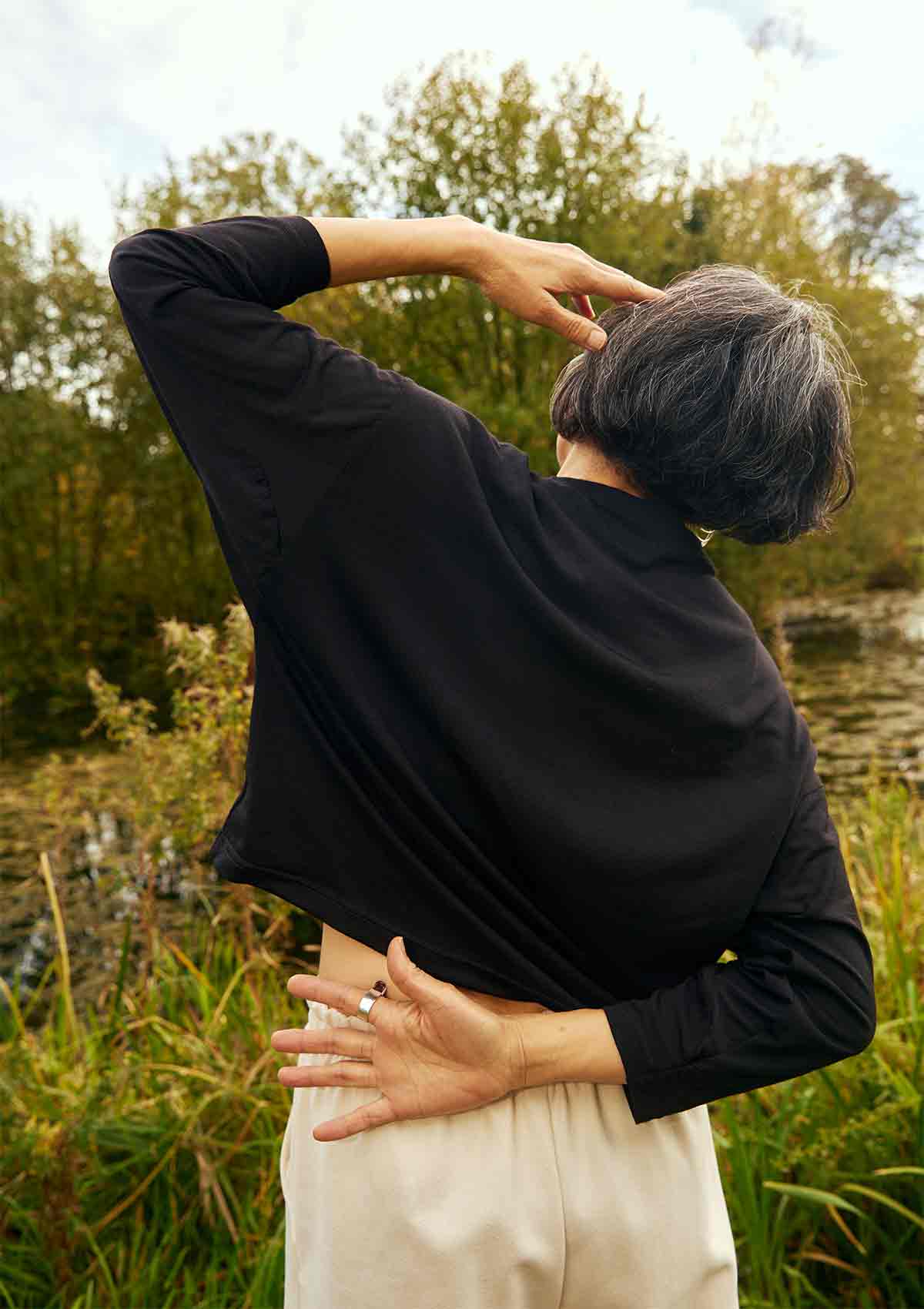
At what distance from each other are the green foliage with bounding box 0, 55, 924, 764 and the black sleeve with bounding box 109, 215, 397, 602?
29.9ft

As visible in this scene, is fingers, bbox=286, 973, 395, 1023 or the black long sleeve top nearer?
the black long sleeve top

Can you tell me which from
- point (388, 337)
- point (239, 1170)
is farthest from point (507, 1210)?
point (388, 337)

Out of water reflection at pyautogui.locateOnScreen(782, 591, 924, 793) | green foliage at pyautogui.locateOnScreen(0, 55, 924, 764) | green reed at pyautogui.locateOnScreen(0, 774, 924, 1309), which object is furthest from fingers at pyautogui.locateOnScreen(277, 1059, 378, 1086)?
green foliage at pyautogui.locateOnScreen(0, 55, 924, 764)

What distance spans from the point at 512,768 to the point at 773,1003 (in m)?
0.35

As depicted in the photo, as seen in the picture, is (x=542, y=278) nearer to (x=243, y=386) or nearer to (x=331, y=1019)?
(x=243, y=386)

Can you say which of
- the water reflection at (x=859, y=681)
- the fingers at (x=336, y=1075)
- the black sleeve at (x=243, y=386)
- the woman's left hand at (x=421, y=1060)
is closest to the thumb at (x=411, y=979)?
the woman's left hand at (x=421, y=1060)

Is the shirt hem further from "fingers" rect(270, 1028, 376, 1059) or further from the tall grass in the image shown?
the tall grass

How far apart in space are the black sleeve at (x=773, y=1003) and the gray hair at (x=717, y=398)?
33cm

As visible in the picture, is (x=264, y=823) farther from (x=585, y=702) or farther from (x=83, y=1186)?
(x=83, y=1186)

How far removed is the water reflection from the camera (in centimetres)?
793

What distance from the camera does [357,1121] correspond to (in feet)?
3.21

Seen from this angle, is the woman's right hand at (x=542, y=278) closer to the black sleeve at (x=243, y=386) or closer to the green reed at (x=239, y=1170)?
the black sleeve at (x=243, y=386)

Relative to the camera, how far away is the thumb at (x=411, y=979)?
0.96 m

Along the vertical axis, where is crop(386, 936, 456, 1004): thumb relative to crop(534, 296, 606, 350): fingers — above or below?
Answer: below
